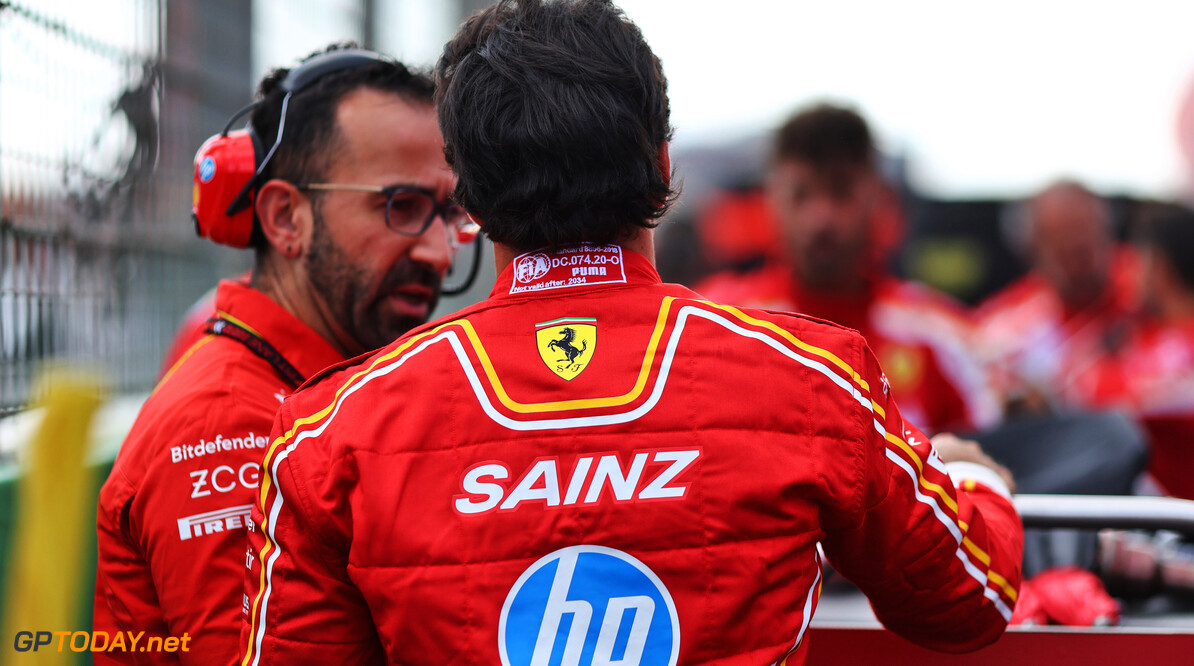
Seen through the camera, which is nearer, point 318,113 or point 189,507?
point 189,507

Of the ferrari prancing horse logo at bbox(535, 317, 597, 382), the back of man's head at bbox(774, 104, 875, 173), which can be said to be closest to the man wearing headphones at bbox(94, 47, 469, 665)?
the ferrari prancing horse logo at bbox(535, 317, 597, 382)

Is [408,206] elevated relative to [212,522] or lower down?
elevated

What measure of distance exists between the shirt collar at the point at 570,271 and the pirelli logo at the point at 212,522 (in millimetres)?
641

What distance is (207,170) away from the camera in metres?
2.21

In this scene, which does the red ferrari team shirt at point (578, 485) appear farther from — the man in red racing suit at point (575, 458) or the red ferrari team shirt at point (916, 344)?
the red ferrari team shirt at point (916, 344)

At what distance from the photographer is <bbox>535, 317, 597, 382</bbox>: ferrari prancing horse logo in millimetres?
1316

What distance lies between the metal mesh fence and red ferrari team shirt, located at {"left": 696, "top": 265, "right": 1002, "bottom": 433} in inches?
99.1

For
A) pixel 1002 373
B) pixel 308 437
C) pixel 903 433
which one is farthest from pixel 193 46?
pixel 1002 373

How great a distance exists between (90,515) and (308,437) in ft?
4.53

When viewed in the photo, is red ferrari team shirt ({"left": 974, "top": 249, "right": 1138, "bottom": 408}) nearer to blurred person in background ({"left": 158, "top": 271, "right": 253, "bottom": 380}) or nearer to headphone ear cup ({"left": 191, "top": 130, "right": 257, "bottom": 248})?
blurred person in background ({"left": 158, "top": 271, "right": 253, "bottom": 380})

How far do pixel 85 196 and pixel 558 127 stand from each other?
7.83ft

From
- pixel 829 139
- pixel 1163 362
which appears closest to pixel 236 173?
pixel 829 139

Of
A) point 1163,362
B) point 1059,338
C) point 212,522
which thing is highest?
point 212,522

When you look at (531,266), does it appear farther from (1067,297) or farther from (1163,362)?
(1067,297)
